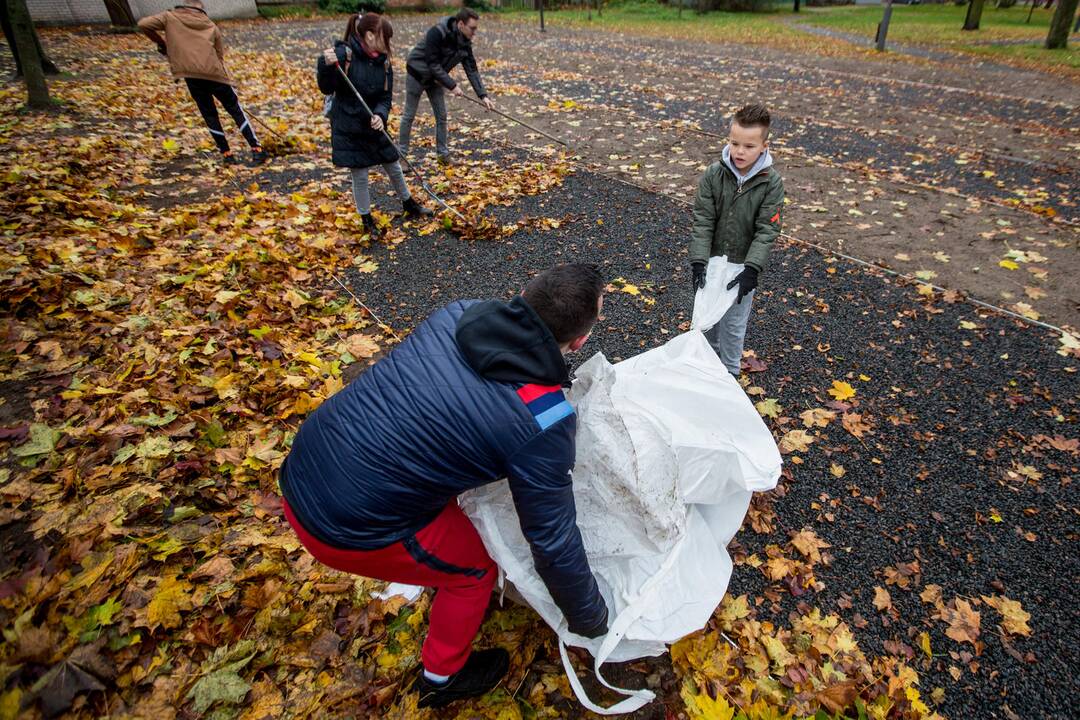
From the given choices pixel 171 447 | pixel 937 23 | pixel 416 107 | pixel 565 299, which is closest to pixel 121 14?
pixel 416 107

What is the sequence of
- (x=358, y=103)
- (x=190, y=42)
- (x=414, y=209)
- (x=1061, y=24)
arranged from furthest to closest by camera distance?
1. (x=1061, y=24)
2. (x=190, y=42)
3. (x=414, y=209)
4. (x=358, y=103)

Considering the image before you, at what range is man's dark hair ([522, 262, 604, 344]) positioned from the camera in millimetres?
1389

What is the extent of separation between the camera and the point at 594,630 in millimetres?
1657

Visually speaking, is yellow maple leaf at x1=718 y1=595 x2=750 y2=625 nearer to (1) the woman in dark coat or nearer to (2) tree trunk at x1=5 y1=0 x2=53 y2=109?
(1) the woman in dark coat

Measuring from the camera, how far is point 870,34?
63.4 ft

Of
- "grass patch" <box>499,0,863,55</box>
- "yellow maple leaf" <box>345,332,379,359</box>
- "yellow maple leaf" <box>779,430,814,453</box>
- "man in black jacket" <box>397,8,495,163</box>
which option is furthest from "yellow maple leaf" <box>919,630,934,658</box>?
"grass patch" <box>499,0,863,55</box>

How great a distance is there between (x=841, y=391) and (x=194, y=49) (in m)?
7.29

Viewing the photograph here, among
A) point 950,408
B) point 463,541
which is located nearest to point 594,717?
point 463,541

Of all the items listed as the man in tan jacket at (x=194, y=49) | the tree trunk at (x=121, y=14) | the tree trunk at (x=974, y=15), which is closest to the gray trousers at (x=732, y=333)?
the man in tan jacket at (x=194, y=49)

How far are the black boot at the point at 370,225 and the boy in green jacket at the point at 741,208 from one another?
3202mm

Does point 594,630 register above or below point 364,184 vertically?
below

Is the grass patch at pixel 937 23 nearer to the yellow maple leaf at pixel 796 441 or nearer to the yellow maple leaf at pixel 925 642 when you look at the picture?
the yellow maple leaf at pixel 796 441

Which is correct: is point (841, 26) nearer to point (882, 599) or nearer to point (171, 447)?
point (882, 599)

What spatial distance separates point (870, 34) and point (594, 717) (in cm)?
2510
